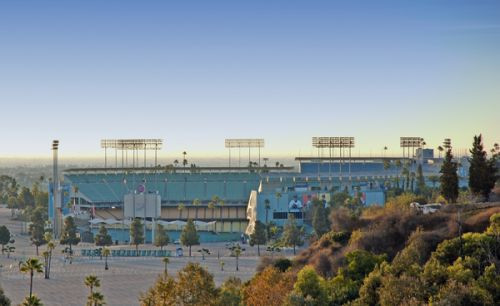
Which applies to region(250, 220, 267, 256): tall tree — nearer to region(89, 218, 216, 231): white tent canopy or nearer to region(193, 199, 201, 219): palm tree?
region(89, 218, 216, 231): white tent canopy

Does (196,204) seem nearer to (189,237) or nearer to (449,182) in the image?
(189,237)

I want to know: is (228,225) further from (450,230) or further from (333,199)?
(450,230)

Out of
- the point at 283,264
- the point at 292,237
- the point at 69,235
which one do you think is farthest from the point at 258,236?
the point at 283,264

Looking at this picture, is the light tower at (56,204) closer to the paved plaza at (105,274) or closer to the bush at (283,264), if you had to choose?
the paved plaza at (105,274)

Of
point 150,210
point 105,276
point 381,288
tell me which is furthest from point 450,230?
point 150,210

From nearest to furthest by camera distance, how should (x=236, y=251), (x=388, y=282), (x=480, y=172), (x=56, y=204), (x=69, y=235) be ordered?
(x=388, y=282)
(x=480, y=172)
(x=236, y=251)
(x=69, y=235)
(x=56, y=204)

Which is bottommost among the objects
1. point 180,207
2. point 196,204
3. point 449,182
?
point 180,207

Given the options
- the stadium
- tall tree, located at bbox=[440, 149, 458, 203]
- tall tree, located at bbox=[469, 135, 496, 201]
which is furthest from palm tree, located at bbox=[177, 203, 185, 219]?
tall tree, located at bbox=[469, 135, 496, 201]
